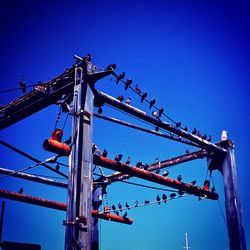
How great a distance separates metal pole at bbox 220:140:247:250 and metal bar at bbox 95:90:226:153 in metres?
0.56

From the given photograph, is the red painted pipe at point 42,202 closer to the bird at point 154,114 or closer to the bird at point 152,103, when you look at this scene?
the bird at point 154,114

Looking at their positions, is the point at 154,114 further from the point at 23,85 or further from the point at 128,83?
the point at 23,85

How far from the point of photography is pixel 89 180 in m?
10.4

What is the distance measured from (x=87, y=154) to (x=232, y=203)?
28.7 feet

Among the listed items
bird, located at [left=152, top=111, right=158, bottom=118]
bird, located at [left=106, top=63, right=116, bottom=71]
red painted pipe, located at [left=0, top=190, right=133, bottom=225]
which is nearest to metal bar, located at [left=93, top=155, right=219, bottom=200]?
bird, located at [left=152, top=111, right=158, bottom=118]

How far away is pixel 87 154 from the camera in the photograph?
10703 millimetres

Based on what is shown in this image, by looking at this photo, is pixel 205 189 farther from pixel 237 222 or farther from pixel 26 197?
pixel 26 197

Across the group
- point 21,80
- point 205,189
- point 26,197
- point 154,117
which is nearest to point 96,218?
point 26,197

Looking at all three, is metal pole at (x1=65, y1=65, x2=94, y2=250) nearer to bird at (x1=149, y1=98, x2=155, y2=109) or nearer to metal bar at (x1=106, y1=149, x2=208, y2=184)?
bird at (x1=149, y1=98, x2=155, y2=109)

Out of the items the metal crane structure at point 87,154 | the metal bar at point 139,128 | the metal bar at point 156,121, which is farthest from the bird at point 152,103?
the metal bar at point 139,128

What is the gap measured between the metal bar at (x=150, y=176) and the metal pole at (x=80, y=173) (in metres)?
1.81

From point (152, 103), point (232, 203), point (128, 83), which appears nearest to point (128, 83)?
point (128, 83)

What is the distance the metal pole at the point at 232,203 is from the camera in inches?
610

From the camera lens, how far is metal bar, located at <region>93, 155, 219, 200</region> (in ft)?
41.6
